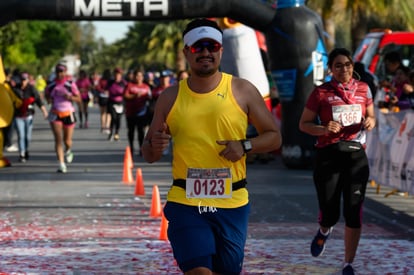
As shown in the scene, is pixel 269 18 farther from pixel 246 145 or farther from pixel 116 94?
pixel 246 145

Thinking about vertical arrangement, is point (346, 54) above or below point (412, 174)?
above

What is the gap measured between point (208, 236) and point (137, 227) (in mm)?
5669

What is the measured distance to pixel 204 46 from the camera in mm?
5797

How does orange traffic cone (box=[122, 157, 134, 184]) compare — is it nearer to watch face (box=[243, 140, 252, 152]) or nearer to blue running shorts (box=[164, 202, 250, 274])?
blue running shorts (box=[164, 202, 250, 274])

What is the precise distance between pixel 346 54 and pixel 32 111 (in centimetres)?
1413

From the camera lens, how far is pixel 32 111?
22.0 m

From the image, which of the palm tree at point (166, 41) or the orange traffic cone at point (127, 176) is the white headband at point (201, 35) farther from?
the palm tree at point (166, 41)

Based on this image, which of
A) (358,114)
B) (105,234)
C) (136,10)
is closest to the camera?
(358,114)

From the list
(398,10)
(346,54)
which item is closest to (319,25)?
(346,54)

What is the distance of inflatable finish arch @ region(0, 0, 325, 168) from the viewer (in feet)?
56.5

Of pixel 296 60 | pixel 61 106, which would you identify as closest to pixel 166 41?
pixel 296 60

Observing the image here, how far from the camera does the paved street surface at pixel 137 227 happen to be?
29.4ft

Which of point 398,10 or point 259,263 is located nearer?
point 259,263

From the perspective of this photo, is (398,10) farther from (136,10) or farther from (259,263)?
(259,263)
